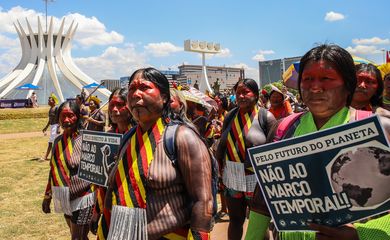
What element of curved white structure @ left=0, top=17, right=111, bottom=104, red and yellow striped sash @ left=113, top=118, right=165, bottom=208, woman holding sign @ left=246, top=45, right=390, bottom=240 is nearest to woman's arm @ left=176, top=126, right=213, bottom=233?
red and yellow striped sash @ left=113, top=118, right=165, bottom=208

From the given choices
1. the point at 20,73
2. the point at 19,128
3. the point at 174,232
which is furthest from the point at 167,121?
the point at 20,73

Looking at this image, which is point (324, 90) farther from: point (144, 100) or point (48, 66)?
point (48, 66)

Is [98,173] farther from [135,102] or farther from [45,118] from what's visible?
[45,118]

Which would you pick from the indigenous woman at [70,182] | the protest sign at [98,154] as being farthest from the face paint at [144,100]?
the indigenous woman at [70,182]

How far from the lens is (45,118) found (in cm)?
2752

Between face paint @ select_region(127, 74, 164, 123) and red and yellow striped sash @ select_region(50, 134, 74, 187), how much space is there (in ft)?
5.65

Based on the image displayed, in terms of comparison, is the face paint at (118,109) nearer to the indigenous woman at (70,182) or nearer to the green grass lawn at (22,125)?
the indigenous woman at (70,182)

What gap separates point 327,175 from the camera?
152cm

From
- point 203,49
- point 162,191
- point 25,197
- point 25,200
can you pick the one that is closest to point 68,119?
point 162,191

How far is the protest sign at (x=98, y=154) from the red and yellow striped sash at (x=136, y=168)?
1.78 ft

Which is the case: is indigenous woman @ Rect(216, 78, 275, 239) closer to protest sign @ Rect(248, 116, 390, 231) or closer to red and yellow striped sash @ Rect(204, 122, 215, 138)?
protest sign @ Rect(248, 116, 390, 231)

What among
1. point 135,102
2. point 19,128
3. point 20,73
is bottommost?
point 19,128

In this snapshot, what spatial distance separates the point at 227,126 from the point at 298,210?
9.00ft

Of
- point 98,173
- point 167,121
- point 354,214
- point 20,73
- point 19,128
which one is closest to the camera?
point 354,214
